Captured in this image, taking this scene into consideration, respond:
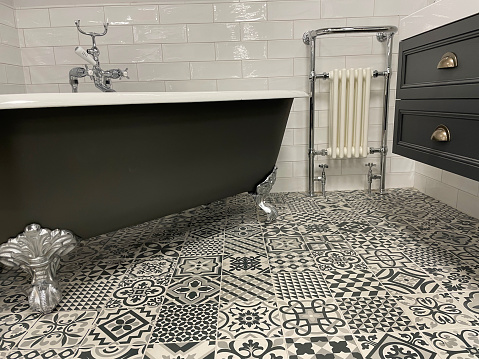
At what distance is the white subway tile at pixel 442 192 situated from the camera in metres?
2.16

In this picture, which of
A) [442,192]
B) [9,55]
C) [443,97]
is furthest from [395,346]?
[9,55]

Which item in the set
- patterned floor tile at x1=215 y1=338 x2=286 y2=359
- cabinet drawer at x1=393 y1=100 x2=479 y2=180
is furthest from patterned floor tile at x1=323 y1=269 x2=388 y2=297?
cabinet drawer at x1=393 y1=100 x2=479 y2=180

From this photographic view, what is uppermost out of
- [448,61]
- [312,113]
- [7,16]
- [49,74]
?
[7,16]

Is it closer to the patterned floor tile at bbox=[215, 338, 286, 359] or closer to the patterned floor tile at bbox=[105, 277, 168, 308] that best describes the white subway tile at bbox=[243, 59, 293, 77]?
the patterned floor tile at bbox=[105, 277, 168, 308]

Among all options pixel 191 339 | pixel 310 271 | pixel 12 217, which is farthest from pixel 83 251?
pixel 310 271

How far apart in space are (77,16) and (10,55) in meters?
0.47

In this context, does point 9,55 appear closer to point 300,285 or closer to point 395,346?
point 300,285

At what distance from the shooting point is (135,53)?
2.35m

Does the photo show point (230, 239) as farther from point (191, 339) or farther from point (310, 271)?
point (191, 339)

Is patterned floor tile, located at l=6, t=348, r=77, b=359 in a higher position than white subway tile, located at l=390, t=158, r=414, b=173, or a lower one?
lower

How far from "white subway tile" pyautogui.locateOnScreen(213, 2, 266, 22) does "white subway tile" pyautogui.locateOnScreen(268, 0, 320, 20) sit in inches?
2.3

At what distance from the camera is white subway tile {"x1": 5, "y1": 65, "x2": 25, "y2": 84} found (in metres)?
2.19

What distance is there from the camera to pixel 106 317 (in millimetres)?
1145

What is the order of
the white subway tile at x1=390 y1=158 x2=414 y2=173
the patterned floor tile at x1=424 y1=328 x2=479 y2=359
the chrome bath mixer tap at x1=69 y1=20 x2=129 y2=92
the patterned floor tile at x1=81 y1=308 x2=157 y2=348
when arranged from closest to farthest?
the patterned floor tile at x1=424 y1=328 x2=479 y2=359, the patterned floor tile at x1=81 y1=308 x2=157 y2=348, the chrome bath mixer tap at x1=69 y1=20 x2=129 y2=92, the white subway tile at x1=390 y1=158 x2=414 y2=173
